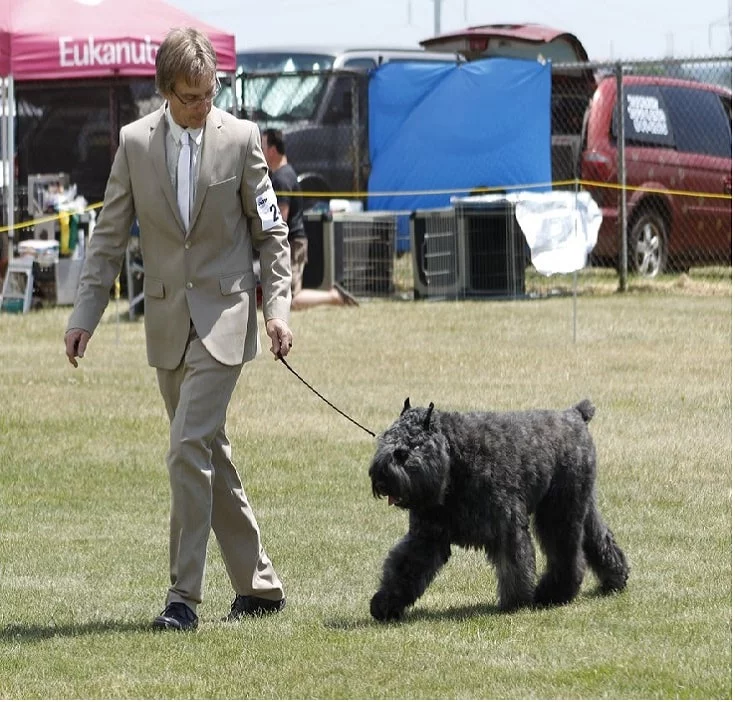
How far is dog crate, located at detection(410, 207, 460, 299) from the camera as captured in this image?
16.8 m

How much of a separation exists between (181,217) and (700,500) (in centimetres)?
345

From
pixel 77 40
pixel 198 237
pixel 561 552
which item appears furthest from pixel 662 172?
pixel 198 237

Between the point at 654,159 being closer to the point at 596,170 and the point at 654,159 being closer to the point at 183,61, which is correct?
the point at 596,170

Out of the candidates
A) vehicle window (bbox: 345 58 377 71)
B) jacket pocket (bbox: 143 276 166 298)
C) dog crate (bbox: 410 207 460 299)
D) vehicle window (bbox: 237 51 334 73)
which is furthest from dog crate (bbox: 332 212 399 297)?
jacket pocket (bbox: 143 276 166 298)

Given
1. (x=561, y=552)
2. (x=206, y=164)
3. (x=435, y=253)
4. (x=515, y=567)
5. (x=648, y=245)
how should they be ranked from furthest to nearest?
(x=648, y=245) < (x=435, y=253) < (x=561, y=552) < (x=515, y=567) < (x=206, y=164)

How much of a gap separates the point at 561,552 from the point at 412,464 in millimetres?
830

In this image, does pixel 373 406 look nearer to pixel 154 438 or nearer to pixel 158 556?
pixel 154 438

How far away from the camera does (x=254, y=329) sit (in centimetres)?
562

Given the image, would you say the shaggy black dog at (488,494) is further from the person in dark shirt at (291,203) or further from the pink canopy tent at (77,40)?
the pink canopy tent at (77,40)

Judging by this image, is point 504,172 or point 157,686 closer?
point 157,686

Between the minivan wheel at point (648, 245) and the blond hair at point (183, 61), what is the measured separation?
12858 millimetres

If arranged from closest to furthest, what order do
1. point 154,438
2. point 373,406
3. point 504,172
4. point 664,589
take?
point 664,589, point 154,438, point 373,406, point 504,172

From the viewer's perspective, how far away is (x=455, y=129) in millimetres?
18578

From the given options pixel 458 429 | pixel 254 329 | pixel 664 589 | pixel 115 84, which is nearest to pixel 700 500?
pixel 664 589
